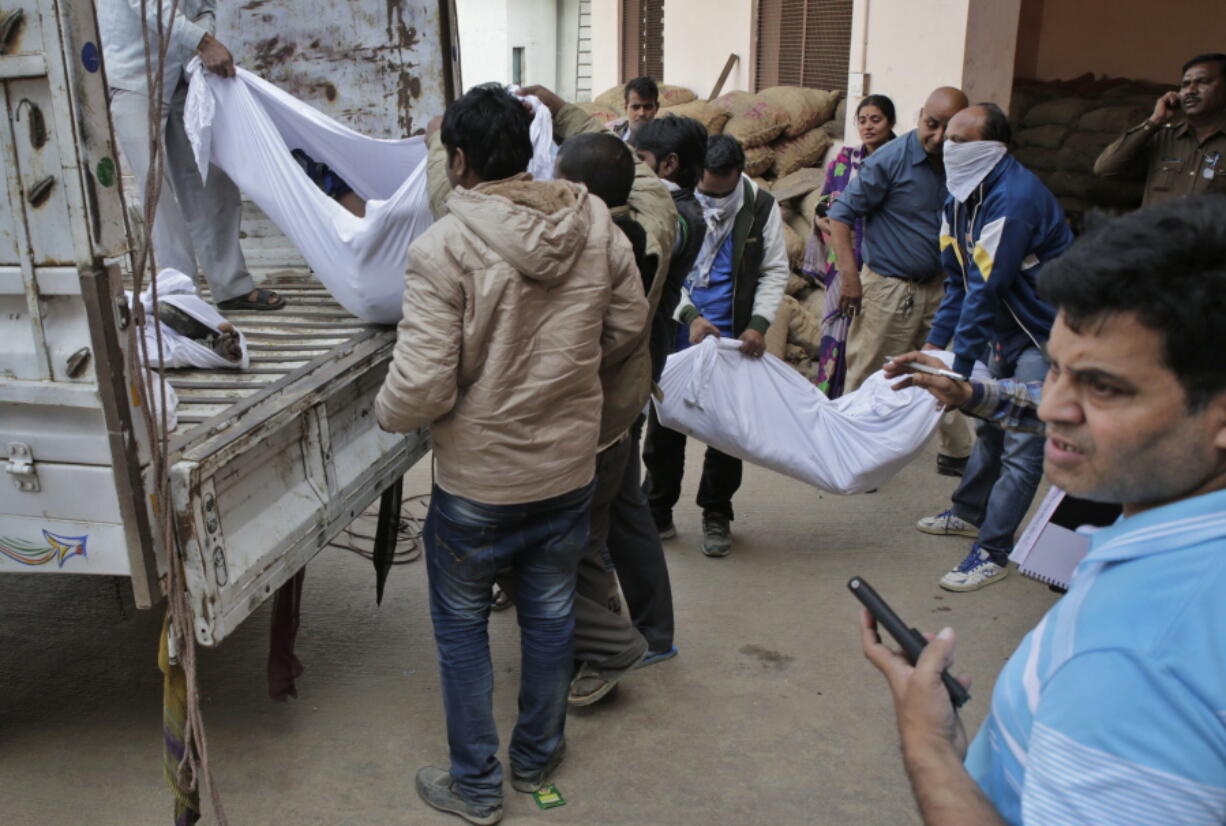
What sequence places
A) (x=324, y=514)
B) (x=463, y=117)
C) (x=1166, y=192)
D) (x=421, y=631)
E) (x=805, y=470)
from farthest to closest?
(x=1166, y=192)
(x=805, y=470)
(x=421, y=631)
(x=324, y=514)
(x=463, y=117)

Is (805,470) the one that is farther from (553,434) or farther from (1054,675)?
(1054,675)

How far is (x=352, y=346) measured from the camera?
308 centimetres

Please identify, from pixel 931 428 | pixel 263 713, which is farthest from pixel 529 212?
pixel 931 428

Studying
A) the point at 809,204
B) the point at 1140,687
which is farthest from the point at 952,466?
the point at 1140,687

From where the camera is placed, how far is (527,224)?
2086 mm

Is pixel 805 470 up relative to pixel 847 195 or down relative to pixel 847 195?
down

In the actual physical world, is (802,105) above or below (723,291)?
A: above

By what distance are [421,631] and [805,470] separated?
145 cm

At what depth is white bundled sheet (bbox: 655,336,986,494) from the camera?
140 inches

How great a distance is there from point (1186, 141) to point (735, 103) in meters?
3.95

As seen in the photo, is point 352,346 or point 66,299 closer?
point 66,299

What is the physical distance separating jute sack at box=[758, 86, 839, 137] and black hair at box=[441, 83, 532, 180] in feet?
17.3

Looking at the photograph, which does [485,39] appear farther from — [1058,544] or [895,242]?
[1058,544]

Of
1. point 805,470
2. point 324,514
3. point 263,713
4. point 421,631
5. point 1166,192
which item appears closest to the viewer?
point 324,514
